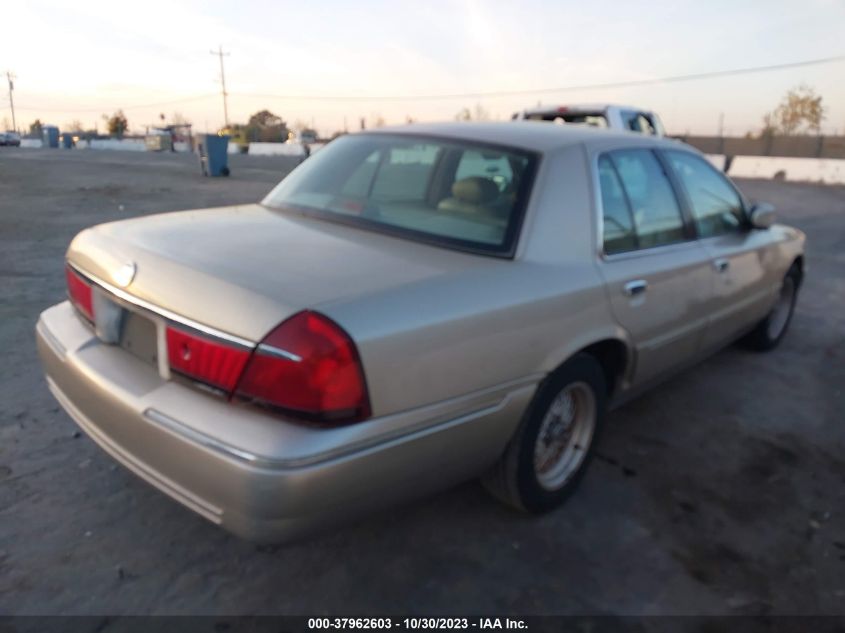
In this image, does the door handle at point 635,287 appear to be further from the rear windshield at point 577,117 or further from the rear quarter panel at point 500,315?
the rear windshield at point 577,117

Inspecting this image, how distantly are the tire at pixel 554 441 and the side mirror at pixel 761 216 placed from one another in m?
1.80

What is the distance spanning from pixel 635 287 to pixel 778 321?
9.29ft

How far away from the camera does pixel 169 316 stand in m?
1.96

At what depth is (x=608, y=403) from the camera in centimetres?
Result: 301

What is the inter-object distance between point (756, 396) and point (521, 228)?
2.54 meters

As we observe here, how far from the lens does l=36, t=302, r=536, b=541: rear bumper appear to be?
1.74 metres

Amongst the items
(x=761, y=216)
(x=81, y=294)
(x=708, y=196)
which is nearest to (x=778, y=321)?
(x=761, y=216)

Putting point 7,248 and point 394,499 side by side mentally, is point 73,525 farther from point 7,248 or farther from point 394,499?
point 7,248

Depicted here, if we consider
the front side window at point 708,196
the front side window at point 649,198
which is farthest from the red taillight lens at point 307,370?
the front side window at point 708,196

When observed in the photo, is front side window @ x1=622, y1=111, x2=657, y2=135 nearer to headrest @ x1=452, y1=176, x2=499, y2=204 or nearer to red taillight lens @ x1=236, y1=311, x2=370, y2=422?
headrest @ x1=452, y1=176, x2=499, y2=204

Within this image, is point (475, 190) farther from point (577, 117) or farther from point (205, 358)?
point (577, 117)

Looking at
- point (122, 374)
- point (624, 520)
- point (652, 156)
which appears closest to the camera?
point (122, 374)

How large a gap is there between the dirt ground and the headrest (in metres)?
1.27

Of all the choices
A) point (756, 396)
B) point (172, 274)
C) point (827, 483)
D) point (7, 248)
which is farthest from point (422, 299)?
point (7, 248)
